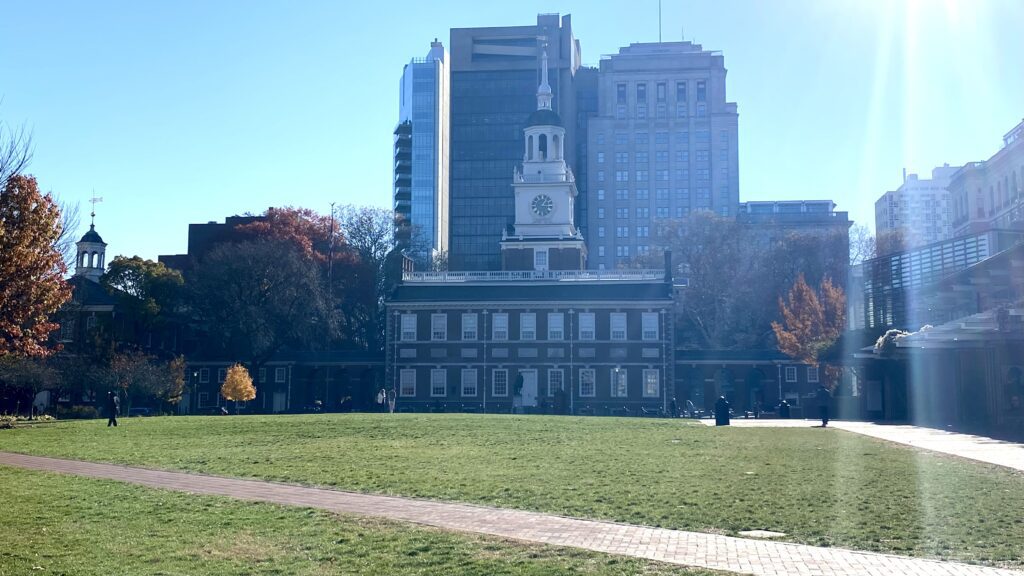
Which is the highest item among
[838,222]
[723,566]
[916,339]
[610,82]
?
[610,82]

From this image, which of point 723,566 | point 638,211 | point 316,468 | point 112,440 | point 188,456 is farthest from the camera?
point 638,211

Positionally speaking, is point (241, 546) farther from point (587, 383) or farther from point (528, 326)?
point (528, 326)

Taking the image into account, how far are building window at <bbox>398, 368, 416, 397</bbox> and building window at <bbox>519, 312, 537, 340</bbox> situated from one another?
7.58 meters

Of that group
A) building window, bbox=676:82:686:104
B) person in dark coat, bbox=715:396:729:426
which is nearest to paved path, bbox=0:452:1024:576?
person in dark coat, bbox=715:396:729:426

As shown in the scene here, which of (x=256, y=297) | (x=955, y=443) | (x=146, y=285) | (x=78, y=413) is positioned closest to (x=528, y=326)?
(x=256, y=297)

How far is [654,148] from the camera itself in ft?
470

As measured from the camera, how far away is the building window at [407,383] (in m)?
67.7

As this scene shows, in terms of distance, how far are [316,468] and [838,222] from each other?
385 ft

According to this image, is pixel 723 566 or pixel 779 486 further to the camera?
pixel 779 486

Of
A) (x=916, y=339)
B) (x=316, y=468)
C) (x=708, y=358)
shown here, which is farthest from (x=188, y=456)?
(x=708, y=358)

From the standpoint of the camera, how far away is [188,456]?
23.4m

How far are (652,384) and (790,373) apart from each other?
10641 mm

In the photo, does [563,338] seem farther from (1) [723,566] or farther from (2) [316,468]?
(1) [723,566]

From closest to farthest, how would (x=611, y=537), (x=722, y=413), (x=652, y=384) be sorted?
(x=611, y=537) → (x=722, y=413) → (x=652, y=384)
